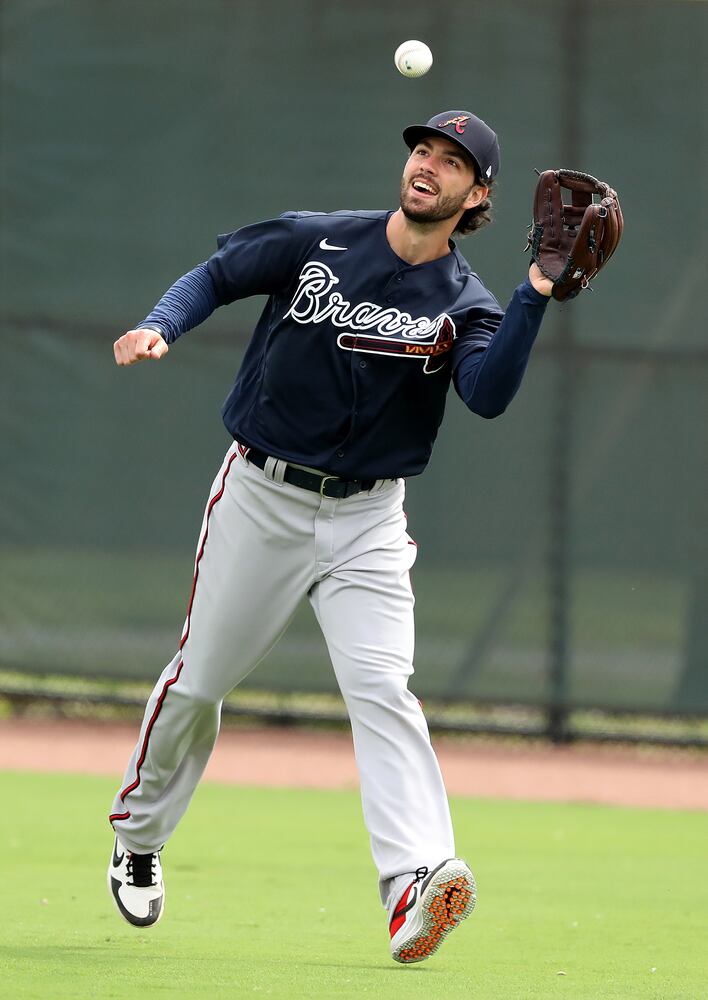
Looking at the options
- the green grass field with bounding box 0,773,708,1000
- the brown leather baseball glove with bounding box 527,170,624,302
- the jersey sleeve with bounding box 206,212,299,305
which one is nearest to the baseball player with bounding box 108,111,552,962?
the jersey sleeve with bounding box 206,212,299,305

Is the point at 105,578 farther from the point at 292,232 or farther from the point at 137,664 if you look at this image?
the point at 292,232

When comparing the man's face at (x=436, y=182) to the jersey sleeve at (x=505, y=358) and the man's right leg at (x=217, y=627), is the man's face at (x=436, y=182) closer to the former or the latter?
the jersey sleeve at (x=505, y=358)

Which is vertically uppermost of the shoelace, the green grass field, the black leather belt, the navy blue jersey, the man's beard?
the man's beard

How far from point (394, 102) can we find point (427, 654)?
2.78 meters

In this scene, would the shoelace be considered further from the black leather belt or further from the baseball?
the baseball

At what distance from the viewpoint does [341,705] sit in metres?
8.30

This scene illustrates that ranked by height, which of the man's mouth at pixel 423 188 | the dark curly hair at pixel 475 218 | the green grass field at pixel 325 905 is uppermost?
the man's mouth at pixel 423 188

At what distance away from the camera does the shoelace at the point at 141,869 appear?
4289 millimetres

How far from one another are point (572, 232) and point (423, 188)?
423mm

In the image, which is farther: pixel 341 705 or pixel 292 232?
pixel 341 705

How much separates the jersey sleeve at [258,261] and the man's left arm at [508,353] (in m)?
0.58

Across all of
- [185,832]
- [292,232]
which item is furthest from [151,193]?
[292,232]

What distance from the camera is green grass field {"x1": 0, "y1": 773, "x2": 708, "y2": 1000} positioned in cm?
371

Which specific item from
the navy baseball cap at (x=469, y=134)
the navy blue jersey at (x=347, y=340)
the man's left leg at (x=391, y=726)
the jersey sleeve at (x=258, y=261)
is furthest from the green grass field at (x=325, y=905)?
the navy baseball cap at (x=469, y=134)
